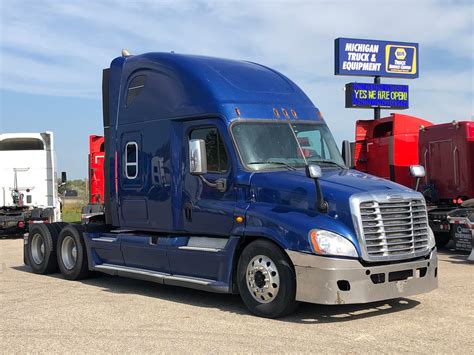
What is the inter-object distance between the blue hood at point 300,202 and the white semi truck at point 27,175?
13.3 meters

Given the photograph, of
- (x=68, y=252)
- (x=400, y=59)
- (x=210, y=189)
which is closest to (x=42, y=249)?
(x=68, y=252)

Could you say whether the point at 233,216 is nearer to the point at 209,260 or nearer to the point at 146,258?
the point at 209,260

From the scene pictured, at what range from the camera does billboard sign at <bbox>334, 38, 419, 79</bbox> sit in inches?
1067

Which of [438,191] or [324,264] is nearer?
[324,264]

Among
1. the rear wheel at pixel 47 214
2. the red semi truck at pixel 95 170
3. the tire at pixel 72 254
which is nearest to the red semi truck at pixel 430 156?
the tire at pixel 72 254

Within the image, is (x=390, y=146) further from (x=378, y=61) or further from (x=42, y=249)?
(x=378, y=61)

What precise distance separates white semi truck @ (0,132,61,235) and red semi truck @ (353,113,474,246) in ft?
31.5

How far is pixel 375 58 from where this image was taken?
27688 millimetres

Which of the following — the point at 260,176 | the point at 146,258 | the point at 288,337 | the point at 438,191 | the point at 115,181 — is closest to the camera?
the point at 288,337

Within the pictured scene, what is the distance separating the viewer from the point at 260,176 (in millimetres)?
7652

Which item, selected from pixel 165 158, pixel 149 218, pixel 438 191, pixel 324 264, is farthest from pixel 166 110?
pixel 438 191

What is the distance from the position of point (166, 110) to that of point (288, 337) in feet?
13.0

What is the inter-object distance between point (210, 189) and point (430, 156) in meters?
8.08

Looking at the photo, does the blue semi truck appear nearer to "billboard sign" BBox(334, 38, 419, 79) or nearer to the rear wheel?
the rear wheel
